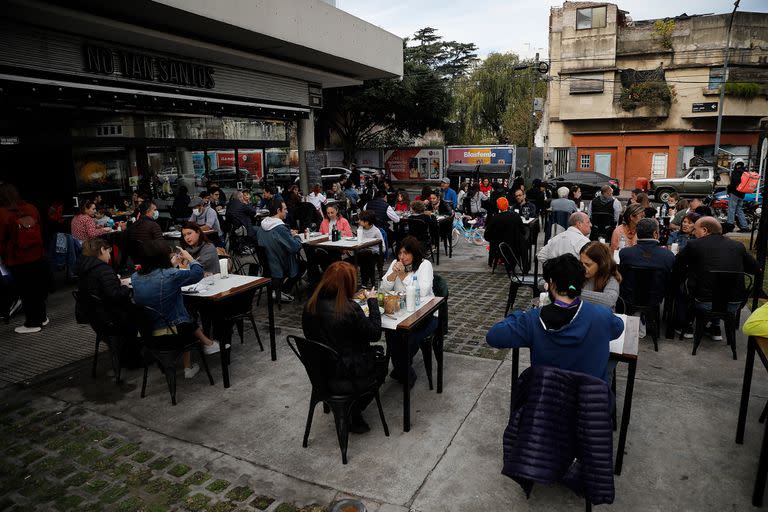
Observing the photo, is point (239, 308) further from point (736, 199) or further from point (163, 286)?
point (736, 199)

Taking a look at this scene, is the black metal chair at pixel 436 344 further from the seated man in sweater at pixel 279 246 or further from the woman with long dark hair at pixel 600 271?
the seated man in sweater at pixel 279 246

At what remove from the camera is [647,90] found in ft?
101

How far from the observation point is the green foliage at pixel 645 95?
99.2 feet

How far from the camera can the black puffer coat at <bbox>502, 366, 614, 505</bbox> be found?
2.86m

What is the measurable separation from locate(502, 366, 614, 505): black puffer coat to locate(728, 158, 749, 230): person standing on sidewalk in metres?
13.1

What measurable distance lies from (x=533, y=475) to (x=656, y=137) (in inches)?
1331

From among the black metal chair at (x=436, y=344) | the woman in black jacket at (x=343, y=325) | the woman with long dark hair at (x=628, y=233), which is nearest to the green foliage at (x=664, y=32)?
the woman with long dark hair at (x=628, y=233)

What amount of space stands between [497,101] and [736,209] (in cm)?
2896

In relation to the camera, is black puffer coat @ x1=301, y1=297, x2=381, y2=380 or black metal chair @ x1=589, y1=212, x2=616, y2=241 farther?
black metal chair @ x1=589, y1=212, x2=616, y2=241

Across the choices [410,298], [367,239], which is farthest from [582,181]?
[410,298]

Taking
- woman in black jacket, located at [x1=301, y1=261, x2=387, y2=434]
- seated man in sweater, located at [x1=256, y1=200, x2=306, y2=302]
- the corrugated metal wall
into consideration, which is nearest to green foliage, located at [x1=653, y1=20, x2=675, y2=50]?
the corrugated metal wall

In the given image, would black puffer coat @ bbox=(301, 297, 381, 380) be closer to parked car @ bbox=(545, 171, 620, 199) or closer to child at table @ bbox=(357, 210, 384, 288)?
child at table @ bbox=(357, 210, 384, 288)

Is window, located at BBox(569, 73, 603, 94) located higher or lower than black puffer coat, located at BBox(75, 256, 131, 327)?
higher

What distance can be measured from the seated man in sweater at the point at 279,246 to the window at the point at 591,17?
30.7 m
